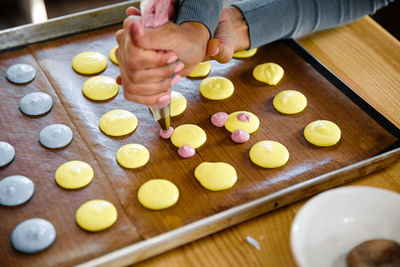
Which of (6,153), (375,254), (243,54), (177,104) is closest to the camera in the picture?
(375,254)

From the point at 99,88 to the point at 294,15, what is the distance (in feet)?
1.72

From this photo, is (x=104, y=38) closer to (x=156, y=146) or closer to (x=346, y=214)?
(x=156, y=146)

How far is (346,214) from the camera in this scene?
658mm

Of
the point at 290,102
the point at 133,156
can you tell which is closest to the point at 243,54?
the point at 290,102

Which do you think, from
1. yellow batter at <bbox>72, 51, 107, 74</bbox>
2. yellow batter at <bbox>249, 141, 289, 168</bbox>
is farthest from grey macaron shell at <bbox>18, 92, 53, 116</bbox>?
yellow batter at <bbox>249, 141, 289, 168</bbox>

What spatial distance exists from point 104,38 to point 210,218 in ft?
2.03

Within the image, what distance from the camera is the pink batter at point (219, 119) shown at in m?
0.90

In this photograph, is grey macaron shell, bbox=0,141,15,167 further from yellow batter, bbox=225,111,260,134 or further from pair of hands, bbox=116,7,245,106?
yellow batter, bbox=225,111,260,134

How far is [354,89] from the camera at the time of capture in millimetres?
1020

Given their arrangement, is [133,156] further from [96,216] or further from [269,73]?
[269,73]

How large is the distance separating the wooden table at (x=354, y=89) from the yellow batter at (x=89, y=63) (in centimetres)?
51

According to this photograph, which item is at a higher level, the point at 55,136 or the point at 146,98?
the point at 146,98

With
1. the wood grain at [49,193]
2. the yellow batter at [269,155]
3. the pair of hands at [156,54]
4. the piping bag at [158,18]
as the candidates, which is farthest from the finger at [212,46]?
the wood grain at [49,193]

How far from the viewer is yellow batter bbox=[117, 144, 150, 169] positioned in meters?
0.81
